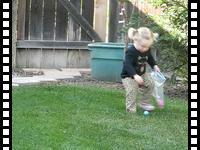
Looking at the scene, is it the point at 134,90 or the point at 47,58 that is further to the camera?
the point at 47,58

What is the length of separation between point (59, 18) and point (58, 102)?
4.21 m

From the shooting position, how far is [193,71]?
7.68 feet

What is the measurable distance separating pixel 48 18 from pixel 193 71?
7.70 meters

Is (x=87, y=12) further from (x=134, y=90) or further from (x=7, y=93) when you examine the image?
(x=7, y=93)

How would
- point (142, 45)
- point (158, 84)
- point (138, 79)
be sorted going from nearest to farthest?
point (138, 79) < point (142, 45) < point (158, 84)

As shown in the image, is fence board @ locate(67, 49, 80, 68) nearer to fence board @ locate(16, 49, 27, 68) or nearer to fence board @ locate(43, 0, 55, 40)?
fence board @ locate(43, 0, 55, 40)

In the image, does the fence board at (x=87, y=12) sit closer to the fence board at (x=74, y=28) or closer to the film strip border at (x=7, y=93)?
the fence board at (x=74, y=28)

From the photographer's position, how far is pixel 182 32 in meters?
6.84

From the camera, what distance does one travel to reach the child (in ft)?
18.1

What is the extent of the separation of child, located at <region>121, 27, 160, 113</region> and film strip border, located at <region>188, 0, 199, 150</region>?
119 inches

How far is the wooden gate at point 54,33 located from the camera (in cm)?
969

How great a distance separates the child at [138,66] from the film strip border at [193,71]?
3020 millimetres

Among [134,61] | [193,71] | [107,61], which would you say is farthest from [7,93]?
[107,61]

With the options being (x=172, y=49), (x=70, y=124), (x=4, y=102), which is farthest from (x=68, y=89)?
(x=4, y=102)
